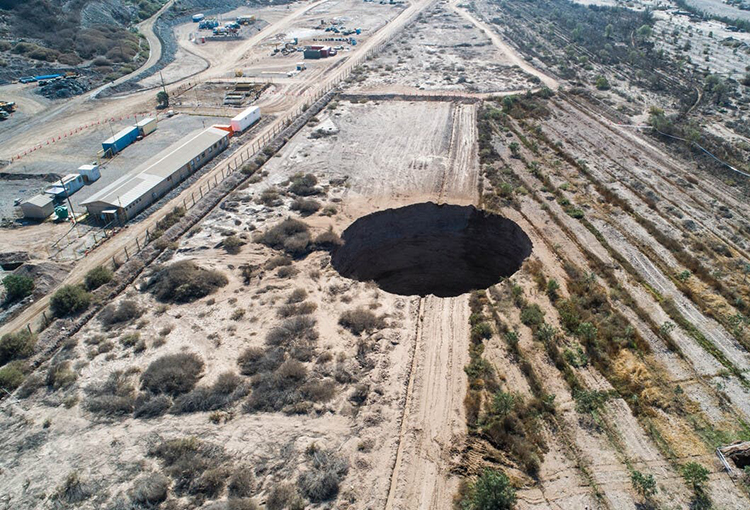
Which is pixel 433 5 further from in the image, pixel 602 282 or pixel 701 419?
pixel 701 419

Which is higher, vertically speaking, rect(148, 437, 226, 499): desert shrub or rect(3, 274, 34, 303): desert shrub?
rect(148, 437, 226, 499): desert shrub

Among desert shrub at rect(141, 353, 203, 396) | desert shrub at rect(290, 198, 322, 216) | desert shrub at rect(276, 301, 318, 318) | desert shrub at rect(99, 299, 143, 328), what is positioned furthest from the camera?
desert shrub at rect(290, 198, 322, 216)

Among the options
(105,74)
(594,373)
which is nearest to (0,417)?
(594,373)

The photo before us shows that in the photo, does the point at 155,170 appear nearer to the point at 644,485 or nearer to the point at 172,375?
the point at 172,375

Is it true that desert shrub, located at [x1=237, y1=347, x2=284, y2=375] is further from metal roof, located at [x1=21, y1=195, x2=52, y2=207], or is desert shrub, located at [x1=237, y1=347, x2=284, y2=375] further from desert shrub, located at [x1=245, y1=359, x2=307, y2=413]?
metal roof, located at [x1=21, y1=195, x2=52, y2=207]

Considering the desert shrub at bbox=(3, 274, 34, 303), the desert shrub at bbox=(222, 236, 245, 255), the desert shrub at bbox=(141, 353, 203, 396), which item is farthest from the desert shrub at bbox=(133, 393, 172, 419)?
the desert shrub at bbox=(3, 274, 34, 303)

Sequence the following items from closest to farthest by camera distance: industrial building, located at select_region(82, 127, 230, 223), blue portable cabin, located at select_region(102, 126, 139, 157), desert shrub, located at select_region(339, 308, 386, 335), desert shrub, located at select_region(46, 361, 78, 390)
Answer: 1. desert shrub, located at select_region(46, 361, 78, 390)
2. desert shrub, located at select_region(339, 308, 386, 335)
3. industrial building, located at select_region(82, 127, 230, 223)
4. blue portable cabin, located at select_region(102, 126, 139, 157)

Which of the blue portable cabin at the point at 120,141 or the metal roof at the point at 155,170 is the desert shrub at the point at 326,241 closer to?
the metal roof at the point at 155,170
